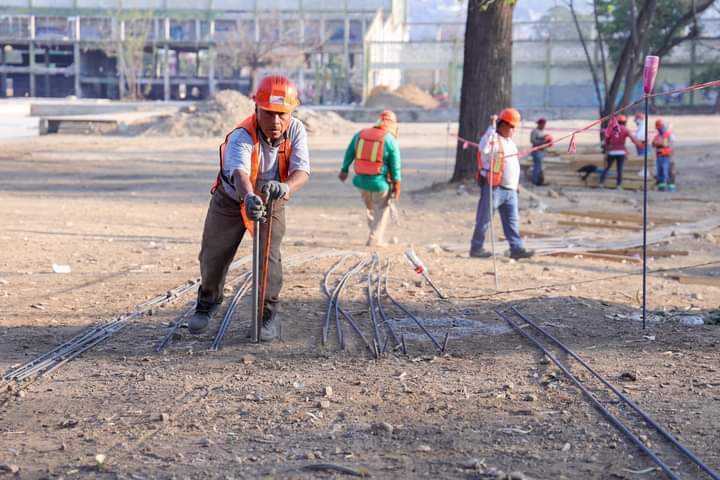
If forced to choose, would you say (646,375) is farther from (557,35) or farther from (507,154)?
(557,35)

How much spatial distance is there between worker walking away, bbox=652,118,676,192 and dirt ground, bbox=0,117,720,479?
8603mm

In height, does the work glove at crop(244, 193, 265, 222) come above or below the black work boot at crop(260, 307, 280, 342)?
above

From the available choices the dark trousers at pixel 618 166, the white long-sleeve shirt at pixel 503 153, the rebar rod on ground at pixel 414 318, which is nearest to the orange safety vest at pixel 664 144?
the dark trousers at pixel 618 166

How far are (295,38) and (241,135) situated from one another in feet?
219

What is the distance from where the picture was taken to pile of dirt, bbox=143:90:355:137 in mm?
41781

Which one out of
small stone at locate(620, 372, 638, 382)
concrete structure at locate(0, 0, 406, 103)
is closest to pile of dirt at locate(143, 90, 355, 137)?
concrete structure at locate(0, 0, 406, 103)

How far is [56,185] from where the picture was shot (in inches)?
890

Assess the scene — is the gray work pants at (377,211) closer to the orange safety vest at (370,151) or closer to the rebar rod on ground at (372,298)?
the orange safety vest at (370,151)

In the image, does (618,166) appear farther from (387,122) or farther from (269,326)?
(269,326)

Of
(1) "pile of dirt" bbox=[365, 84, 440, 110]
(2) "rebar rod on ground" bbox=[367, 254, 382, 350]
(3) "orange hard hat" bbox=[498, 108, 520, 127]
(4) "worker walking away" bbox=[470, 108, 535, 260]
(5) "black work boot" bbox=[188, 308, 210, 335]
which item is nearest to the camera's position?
(5) "black work boot" bbox=[188, 308, 210, 335]

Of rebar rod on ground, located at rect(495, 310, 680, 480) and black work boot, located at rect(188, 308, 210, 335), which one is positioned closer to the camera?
rebar rod on ground, located at rect(495, 310, 680, 480)

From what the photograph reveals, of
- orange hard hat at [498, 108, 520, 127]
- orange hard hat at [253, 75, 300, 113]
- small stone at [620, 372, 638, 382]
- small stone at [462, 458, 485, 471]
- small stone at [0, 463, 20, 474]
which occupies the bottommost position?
small stone at [620, 372, 638, 382]

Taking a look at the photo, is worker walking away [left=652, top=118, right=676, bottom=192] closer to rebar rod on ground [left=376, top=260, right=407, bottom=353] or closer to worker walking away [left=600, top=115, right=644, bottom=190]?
worker walking away [left=600, top=115, right=644, bottom=190]

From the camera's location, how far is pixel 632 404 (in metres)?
6.16
